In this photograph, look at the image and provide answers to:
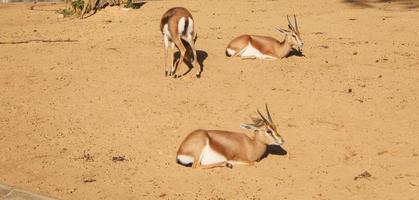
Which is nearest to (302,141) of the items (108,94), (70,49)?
(108,94)

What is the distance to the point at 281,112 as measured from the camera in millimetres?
8766

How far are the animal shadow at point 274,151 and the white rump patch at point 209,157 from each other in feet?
1.95

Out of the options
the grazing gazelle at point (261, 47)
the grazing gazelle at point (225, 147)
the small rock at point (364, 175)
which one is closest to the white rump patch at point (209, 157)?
the grazing gazelle at point (225, 147)

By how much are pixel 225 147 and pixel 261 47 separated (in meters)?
4.64

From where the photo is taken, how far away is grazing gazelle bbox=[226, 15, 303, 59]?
37.3 feet

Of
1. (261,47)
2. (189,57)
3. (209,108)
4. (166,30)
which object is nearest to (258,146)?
(209,108)

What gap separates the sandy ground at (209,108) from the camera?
6.76 meters

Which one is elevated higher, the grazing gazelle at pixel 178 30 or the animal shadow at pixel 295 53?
the grazing gazelle at pixel 178 30

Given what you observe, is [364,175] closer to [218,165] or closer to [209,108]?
[218,165]

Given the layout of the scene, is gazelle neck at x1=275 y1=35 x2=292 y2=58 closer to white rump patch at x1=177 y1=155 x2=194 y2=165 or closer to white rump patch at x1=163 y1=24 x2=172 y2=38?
white rump patch at x1=163 y1=24 x2=172 y2=38

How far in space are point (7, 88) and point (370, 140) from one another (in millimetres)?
5754

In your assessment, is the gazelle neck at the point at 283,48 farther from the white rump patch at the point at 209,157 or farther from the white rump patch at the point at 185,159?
the white rump patch at the point at 185,159

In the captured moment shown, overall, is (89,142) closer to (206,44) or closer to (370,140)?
(370,140)

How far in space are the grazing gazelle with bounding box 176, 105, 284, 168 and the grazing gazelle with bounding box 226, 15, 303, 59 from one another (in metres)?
4.16
